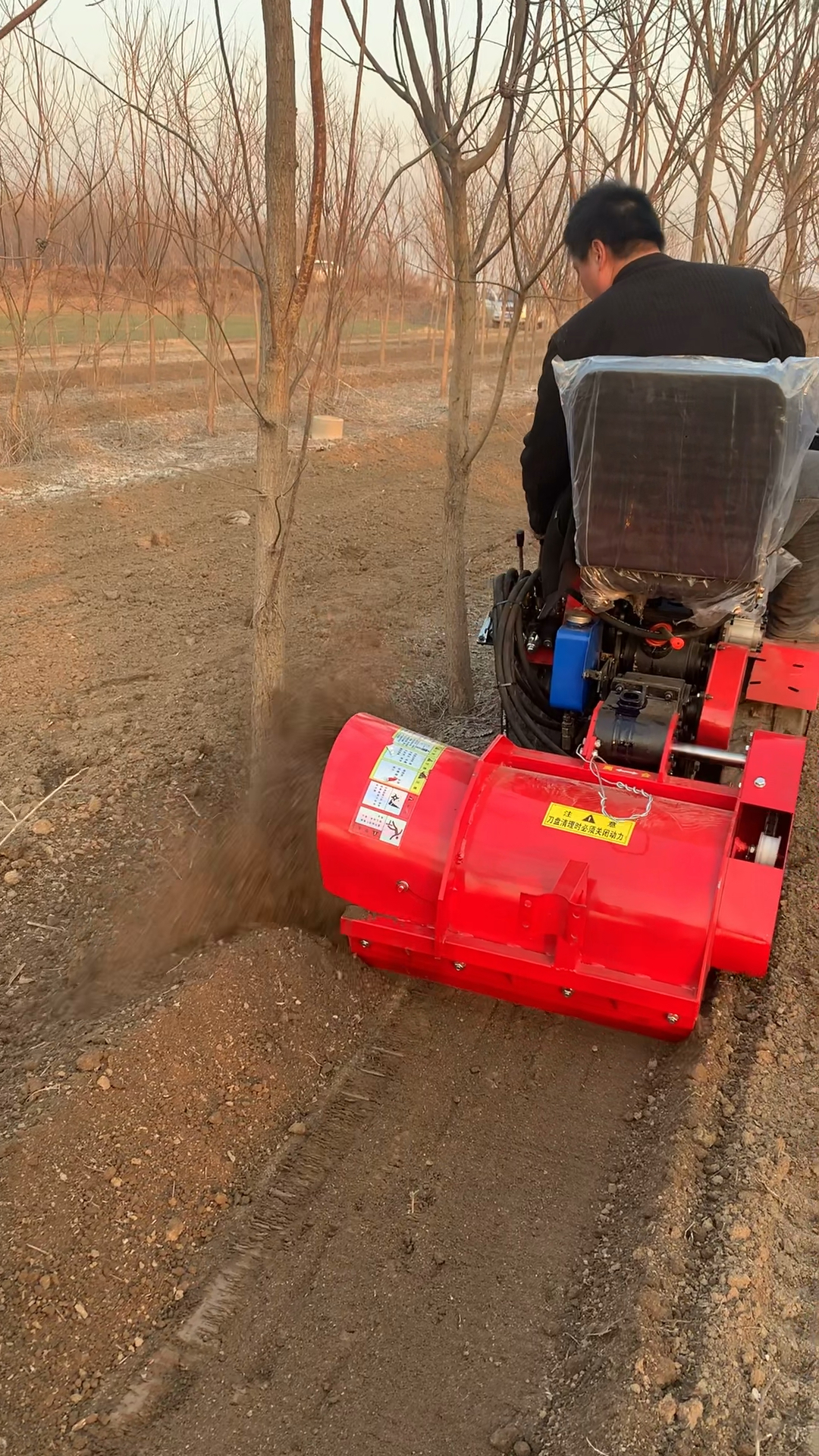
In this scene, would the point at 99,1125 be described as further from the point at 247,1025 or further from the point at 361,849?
the point at 361,849

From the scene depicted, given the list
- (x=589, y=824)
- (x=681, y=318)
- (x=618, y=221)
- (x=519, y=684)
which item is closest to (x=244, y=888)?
(x=519, y=684)

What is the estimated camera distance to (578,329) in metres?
2.85

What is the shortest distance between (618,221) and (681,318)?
0.41 m

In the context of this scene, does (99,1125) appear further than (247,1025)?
No

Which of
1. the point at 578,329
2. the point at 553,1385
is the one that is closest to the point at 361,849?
the point at 553,1385

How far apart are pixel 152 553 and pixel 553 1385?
6.21 meters

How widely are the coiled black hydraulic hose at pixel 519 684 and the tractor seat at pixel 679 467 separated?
693 mm

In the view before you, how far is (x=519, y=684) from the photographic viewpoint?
3.37 m

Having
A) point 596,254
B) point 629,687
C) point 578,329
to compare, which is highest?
point 596,254

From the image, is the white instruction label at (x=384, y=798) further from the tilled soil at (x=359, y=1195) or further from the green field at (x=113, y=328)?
the green field at (x=113, y=328)

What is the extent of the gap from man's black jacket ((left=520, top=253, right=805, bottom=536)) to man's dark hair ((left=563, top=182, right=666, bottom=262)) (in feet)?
0.29

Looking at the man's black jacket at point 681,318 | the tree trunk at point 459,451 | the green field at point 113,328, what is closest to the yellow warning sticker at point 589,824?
the man's black jacket at point 681,318

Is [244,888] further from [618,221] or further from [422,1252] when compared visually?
[618,221]

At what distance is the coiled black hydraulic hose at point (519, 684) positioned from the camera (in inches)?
131
